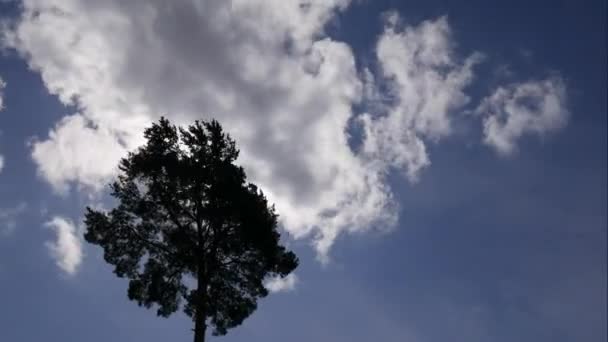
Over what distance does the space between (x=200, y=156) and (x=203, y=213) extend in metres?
2.71

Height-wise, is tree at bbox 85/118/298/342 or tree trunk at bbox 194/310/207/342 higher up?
tree at bbox 85/118/298/342

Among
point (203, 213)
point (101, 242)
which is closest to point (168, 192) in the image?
point (203, 213)

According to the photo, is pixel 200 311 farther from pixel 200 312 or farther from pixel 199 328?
pixel 199 328

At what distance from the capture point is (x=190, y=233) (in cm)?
1902

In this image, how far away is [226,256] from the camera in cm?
1927

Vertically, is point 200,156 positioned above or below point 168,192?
above

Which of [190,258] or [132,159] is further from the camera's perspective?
[132,159]

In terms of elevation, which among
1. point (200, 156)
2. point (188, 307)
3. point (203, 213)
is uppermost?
point (200, 156)

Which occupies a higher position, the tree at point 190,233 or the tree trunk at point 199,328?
the tree at point 190,233

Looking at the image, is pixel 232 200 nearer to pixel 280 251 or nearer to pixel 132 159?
pixel 280 251

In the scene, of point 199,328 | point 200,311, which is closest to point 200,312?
point 200,311

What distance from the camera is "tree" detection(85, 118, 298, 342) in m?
18.8

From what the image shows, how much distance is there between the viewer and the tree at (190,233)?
18.8 metres

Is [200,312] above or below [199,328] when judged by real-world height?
above
